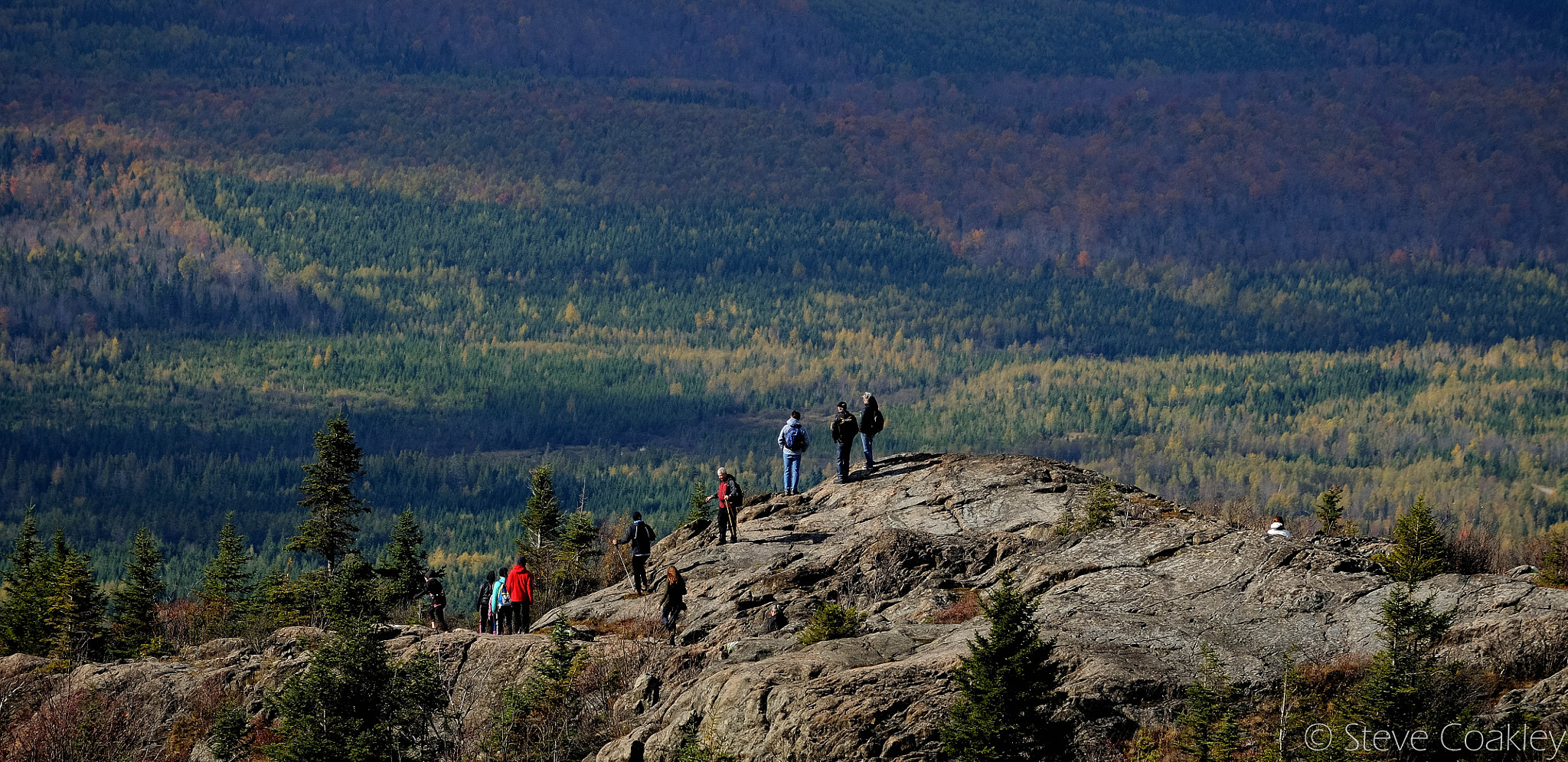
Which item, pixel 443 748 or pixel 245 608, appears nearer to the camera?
pixel 443 748

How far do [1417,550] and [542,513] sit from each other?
168ft

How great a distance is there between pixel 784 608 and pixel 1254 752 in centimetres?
1531

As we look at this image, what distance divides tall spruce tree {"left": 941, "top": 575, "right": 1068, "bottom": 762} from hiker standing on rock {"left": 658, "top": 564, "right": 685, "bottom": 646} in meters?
13.0

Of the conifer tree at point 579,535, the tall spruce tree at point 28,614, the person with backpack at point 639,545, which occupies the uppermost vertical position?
the person with backpack at point 639,545

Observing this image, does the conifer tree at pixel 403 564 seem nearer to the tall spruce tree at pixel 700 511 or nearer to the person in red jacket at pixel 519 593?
the tall spruce tree at pixel 700 511

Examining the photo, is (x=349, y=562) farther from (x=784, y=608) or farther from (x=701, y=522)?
(x=784, y=608)

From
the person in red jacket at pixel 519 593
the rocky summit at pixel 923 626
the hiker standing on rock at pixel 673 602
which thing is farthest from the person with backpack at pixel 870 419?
the hiker standing on rock at pixel 673 602

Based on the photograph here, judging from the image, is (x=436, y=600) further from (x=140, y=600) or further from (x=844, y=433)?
(x=140, y=600)

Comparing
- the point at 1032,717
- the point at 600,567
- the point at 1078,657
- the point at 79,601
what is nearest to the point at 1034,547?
the point at 1078,657

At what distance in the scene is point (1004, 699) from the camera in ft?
120

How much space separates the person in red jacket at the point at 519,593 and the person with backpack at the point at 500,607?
667 mm

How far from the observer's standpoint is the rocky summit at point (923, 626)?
3891cm

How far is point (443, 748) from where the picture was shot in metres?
44.1

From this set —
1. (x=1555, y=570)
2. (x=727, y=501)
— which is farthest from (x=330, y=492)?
(x=1555, y=570)
